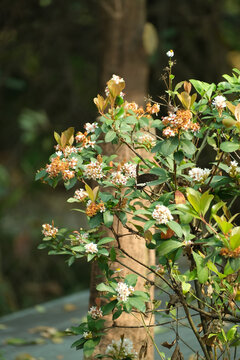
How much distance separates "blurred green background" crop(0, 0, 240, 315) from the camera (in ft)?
18.9

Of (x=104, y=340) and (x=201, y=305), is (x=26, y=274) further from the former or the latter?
(x=201, y=305)

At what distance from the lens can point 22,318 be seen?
14.9 ft

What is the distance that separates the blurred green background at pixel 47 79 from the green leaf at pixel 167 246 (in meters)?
3.83

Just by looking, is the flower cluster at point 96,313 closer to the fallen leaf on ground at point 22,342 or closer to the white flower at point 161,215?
the white flower at point 161,215

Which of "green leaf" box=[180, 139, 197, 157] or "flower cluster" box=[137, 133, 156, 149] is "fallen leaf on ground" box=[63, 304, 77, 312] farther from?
"green leaf" box=[180, 139, 197, 157]

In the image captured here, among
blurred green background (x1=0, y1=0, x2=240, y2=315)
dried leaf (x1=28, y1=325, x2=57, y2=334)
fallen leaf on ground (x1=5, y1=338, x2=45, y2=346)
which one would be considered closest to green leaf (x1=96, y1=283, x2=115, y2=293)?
fallen leaf on ground (x1=5, y1=338, x2=45, y2=346)

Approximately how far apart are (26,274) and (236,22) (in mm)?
3777

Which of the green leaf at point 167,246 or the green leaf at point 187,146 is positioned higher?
the green leaf at point 187,146

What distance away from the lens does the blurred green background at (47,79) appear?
5758 millimetres

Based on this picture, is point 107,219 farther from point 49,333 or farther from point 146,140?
point 49,333

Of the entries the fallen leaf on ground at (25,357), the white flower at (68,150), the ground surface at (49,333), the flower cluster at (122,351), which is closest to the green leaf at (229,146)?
the white flower at (68,150)

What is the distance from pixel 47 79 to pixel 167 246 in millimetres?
5469

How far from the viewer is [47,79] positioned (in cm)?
682

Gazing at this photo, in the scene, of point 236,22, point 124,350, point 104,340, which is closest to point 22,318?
point 104,340
